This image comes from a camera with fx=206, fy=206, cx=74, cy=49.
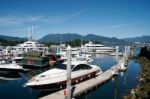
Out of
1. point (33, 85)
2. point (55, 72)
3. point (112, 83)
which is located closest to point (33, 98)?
point (33, 85)

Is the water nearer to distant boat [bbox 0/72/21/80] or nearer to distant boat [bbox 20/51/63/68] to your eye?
distant boat [bbox 0/72/21/80]

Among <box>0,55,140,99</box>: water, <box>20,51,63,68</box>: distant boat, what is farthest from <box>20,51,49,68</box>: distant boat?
<box>0,55,140,99</box>: water

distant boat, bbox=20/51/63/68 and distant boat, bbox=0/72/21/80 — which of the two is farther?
distant boat, bbox=20/51/63/68

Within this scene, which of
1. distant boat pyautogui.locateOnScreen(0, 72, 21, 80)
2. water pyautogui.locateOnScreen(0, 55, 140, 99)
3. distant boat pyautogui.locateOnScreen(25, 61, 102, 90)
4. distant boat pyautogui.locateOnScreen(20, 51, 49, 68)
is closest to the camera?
distant boat pyautogui.locateOnScreen(25, 61, 102, 90)

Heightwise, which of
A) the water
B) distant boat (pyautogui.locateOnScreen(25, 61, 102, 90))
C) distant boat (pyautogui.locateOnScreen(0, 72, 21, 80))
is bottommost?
the water

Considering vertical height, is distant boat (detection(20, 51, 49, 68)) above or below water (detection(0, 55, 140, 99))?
above

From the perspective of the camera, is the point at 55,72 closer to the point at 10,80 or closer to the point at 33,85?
the point at 33,85

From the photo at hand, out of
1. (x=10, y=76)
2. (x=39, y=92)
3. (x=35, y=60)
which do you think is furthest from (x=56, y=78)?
(x=35, y=60)

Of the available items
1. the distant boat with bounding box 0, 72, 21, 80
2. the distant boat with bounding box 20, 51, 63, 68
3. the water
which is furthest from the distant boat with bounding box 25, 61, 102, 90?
the distant boat with bounding box 20, 51, 63, 68

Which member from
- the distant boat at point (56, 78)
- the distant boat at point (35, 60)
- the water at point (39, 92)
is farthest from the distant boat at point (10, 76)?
the distant boat at point (56, 78)

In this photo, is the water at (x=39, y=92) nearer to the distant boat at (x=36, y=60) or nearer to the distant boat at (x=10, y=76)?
the distant boat at (x=10, y=76)

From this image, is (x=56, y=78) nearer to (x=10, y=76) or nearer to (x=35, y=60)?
(x=10, y=76)

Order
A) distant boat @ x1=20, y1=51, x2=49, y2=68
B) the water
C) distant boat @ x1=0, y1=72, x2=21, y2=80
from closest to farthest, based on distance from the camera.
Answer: the water → distant boat @ x1=0, y1=72, x2=21, y2=80 → distant boat @ x1=20, y1=51, x2=49, y2=68

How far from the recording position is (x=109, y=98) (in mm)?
29406
